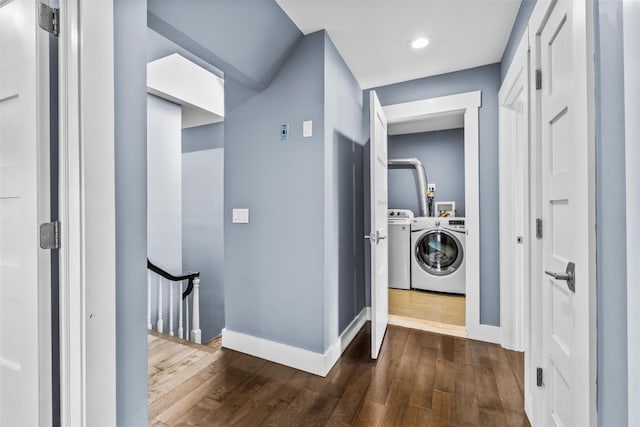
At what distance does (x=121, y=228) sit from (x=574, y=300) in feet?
5.21

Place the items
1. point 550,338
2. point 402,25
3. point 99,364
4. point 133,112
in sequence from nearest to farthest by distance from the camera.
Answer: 1. point 99,364
2. point 133,112
3. point 550,338
4. point 402,25

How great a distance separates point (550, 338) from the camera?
127cm

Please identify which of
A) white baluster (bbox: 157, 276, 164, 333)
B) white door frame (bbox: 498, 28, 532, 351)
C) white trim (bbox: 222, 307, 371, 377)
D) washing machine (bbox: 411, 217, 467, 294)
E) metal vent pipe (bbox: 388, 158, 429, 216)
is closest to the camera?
white trim (bbox: 222, 307, 371, 377)

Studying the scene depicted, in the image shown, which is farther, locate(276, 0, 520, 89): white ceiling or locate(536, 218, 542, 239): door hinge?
locate(276, 0, 520, 89): white ceiling

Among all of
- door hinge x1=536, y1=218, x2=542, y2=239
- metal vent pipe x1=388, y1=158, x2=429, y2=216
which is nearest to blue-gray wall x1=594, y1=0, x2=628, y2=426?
door hinge x1=536, y1=218, x2=542, y2=239

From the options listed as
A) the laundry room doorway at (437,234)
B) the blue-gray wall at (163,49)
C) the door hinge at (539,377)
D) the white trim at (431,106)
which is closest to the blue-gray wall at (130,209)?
the blue-gray wall at (163,49)

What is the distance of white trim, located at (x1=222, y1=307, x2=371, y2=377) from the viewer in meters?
2.01

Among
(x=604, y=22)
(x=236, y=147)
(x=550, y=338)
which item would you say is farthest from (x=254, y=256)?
(x=604, y=22)

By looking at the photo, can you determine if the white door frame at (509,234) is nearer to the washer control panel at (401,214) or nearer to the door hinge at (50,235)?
the washer control panel at (401,214)

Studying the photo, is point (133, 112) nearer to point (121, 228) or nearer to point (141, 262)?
point (121, 228)

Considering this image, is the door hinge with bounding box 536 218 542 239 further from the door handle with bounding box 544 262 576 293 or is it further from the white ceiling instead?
the white ceiling

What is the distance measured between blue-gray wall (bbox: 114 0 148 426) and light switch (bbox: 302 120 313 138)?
111 centimetres

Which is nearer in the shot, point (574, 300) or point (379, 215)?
point (574, 300)

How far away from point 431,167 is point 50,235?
4.78 meters
